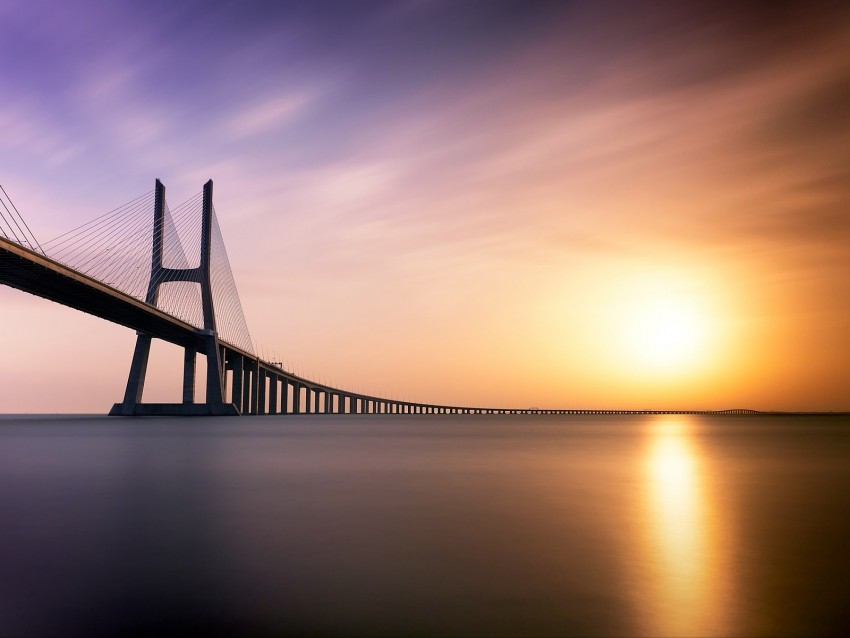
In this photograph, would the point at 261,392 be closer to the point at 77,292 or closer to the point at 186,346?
the point at 186,346

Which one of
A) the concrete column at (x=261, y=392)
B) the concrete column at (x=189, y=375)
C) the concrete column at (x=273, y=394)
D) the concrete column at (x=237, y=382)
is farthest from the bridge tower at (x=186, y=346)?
the concrete column at (x=273, y=394)

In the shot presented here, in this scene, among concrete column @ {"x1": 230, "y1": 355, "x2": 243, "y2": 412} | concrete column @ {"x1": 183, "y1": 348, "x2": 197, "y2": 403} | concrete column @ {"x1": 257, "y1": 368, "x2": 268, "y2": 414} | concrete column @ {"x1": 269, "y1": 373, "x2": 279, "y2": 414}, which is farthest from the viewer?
concrete column @ {"x1": 269, "y1": 373, "x2": 279, "y2": 414}

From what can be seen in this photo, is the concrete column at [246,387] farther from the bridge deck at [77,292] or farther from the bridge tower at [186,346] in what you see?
the bridge deck at [77,292]

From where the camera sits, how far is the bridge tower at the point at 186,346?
70250mm

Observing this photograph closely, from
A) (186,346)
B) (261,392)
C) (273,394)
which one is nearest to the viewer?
(186,346)

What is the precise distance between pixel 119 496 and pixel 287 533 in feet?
19.6

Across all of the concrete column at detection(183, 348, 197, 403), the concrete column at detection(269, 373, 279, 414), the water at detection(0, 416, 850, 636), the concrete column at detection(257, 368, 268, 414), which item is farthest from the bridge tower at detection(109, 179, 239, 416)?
the water at detection(0, 416, 850, 636)

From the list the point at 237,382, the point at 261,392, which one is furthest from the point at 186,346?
the point at 261,392

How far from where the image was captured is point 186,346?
74250mm

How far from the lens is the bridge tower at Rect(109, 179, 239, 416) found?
70250mm

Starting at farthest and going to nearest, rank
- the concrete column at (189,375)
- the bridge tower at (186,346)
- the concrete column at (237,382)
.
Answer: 1. the concrete column at (237,382)
2. the concrete column at (189,375)
3. the bridge tower at (186,346)

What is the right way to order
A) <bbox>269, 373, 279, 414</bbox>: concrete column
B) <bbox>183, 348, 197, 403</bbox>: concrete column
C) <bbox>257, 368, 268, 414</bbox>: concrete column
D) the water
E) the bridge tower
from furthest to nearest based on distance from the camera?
<bbox>269, 373, 279, 414</bbox>: concrete column < <bbox>257, 368, 268, 414</bbox>: concrete column < <bbox>183, 348, 197, 403</bbox>: concrete column < the bridge tower < the water

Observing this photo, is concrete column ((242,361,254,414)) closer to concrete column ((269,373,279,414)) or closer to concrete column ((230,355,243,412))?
concrete column ((230,355,243,412))

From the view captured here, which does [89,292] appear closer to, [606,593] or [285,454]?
[285,454]
